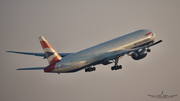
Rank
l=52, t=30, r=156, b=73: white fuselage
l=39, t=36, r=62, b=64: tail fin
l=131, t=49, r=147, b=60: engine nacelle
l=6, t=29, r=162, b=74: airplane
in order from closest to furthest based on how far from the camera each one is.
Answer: l=39, t=36, r=62, b=64: tail fin → l=6, t=29, r=162, b=74: airplane → l=52, t=30, r=156, b=73: white fuselage → l=131, t=49, r=147, b=60: engine nacelle

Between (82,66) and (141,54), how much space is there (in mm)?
13218

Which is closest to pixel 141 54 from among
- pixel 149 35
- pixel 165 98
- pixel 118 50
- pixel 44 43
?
pixel 118 50

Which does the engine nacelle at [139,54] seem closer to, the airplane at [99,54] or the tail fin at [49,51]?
the airplane at [99,54]

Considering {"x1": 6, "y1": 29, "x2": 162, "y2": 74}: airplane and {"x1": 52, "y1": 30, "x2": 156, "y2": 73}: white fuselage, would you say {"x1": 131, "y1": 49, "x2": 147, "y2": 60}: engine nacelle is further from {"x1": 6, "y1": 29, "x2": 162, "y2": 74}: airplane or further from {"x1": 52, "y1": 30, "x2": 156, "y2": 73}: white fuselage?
{"x1": 52, "y1": 30, "x2": 156, "y2": 73}: white fuselage

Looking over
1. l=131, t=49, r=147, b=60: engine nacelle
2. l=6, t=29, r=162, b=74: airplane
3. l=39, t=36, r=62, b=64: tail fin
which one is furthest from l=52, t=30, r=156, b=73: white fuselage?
l=131, t=49, r=147, b=60: engine nacelle

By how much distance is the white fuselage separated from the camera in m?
56.3

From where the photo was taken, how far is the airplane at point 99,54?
55.1m

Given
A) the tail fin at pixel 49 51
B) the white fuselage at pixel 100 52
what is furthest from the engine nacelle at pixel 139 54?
the tail fin at pixel 49 51

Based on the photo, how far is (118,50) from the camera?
64.4 m

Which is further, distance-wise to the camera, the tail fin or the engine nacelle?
the engine nacelle

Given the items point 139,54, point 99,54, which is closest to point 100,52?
point 99,54

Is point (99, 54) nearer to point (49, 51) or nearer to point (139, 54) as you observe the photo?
point (139, 54)

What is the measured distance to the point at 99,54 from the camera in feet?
198

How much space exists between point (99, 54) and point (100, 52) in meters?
0.53
